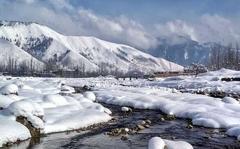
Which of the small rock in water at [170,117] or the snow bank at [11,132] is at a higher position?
the snow bank at [11,132]

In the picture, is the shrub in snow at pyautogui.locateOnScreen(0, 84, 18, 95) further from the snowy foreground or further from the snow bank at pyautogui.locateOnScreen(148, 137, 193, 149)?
the snow bank at pyautogui.locateOnScreen(148, 137, 193, 149)

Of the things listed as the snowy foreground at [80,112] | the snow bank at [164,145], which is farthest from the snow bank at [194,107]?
the snow bank at [164,145]

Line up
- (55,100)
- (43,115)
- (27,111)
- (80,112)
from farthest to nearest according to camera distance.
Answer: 1. (55,100)
2. (80,112)
3. (43,115)
4. (27,111)

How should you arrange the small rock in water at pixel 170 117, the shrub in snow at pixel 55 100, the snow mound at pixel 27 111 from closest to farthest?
the snow mound at pixel 27 111
the small rock in water at pixel 170 117
the shrub in snow at pixel 55 100

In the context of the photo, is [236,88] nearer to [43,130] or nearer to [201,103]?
[201,103]

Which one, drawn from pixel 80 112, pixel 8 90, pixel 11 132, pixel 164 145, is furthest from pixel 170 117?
pixel 164 145

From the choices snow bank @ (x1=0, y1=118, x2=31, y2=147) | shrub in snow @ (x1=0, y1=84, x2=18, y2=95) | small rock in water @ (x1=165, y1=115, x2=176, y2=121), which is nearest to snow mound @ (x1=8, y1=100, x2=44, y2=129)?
snow bank @ (x1=0, y1=118, x2=31, y2=147)

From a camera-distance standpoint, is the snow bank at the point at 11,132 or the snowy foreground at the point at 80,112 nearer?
the snow bank at the point at 11,132

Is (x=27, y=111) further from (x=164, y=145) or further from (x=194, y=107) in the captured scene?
(x=194, y=107)

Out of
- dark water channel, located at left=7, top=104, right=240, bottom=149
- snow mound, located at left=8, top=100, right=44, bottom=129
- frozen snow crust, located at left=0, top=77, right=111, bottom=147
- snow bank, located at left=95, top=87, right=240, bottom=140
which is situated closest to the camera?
dark water channel, located at left=7, top=104, right=240, bottom=149

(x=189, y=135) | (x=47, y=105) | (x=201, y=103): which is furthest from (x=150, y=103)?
(x=189, y=135)

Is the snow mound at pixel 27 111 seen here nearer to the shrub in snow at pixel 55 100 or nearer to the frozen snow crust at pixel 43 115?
the frozen snow crust at pixel 43 115

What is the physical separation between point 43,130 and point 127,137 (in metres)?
5.68

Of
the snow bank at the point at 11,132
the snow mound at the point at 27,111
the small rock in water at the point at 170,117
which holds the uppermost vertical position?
the snow mound at the point at 27,111
